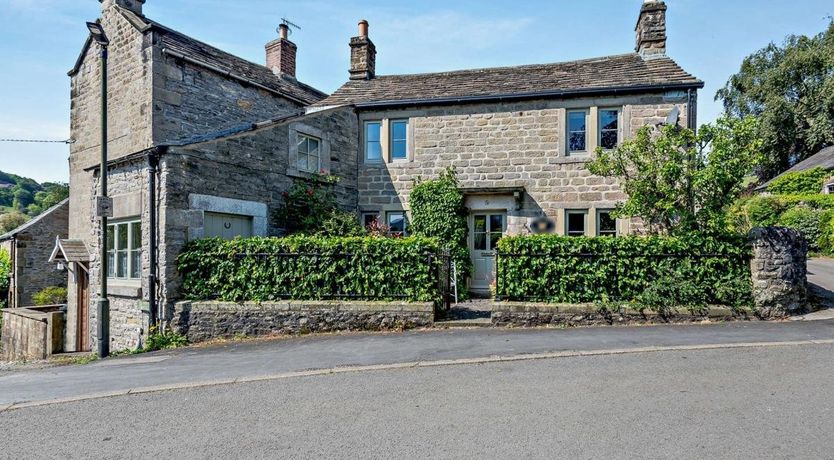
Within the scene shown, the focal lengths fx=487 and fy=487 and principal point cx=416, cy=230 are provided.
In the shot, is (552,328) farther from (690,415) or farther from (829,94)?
(829,94)

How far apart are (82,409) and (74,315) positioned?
989 cm

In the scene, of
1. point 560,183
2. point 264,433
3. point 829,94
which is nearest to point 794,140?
point 829,94

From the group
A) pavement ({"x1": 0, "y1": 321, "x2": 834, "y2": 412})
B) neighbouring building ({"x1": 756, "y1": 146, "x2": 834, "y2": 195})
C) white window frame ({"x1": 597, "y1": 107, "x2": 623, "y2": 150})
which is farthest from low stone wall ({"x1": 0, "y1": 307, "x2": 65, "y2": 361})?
neighbouring building ({"x1": 756, "y1": 146, "x2": 834, "y2": 195})

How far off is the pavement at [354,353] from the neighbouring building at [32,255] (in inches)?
565

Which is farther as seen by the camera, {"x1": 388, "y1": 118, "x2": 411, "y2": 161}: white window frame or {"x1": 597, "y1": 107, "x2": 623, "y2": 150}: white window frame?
{"x1": 388, "y1": 118, "x2": 411, "y2": 161}: white window frame

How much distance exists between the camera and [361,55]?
56.2 ft

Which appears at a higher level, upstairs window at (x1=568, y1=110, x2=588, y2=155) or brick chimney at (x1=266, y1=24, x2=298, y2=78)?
brick chimney at (x1=266, y1=24, x2=298, y2=78)

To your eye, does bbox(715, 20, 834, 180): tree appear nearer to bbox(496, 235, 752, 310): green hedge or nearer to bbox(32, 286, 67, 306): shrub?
bbox(496, 235, 752, 310): green hedge

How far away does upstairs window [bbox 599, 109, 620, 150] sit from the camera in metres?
13.3

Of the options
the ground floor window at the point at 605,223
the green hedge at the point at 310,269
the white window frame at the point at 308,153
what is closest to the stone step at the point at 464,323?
the green hedge at the point at 310,269

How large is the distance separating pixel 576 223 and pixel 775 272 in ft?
17.2

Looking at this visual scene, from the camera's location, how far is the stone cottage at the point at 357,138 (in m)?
11.2

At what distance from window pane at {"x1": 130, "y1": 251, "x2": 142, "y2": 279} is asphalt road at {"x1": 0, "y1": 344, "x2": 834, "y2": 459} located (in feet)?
18.0

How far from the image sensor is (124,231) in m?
11.3
